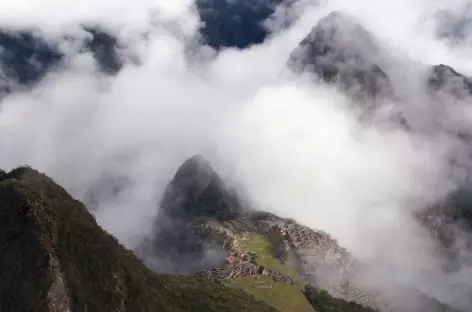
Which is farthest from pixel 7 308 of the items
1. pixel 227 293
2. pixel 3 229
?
pixel 227 293

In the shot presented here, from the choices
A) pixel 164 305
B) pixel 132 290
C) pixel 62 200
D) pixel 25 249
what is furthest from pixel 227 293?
pixel 25 249

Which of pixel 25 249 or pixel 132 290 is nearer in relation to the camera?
pixel 25 249

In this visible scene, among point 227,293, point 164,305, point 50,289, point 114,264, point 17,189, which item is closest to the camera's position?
point 50,289

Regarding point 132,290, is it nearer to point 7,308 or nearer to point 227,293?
point 7,308

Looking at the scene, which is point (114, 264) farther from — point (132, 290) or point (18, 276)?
point (18, 276)

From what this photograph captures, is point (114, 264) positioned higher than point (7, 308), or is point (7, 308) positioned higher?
point (114, 264)

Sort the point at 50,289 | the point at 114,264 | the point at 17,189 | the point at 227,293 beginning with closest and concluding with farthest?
the point at 50,289 < the point at 17,189 < the point at 114,264 < the point at 227,293

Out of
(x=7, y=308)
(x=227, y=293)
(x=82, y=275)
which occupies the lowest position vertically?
(x=7, y=308)
